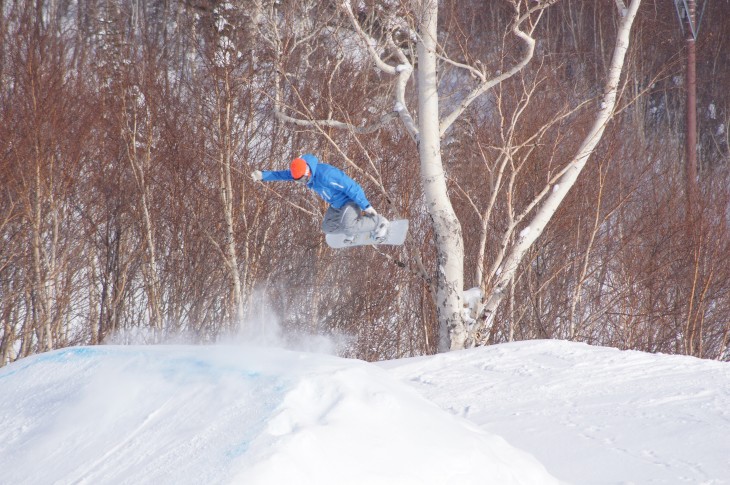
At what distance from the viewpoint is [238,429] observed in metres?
3.27

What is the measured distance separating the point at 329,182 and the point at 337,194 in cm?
38

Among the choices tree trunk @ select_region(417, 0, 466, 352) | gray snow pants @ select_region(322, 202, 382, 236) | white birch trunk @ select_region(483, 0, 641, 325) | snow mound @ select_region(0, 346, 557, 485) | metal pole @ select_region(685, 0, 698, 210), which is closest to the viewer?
snow mound @ select_region(0, 346, 557, 485)

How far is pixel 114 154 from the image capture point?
571 inches

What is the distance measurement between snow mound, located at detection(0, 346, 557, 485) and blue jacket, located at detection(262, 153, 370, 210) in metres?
3.25

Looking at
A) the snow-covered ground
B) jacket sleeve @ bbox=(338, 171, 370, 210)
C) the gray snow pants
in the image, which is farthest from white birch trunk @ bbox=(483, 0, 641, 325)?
the snow-covered ground

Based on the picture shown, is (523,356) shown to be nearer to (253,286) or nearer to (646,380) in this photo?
(646,380)

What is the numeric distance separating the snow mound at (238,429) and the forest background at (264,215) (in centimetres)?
845

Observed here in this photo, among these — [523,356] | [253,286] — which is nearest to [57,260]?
[253,286]

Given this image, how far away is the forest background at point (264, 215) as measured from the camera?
1273 centimetres

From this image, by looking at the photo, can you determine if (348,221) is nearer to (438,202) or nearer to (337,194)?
(337,194)

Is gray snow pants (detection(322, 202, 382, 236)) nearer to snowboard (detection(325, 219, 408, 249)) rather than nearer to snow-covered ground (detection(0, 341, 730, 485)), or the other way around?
snowboard (detection(325, 219, 408, 249))

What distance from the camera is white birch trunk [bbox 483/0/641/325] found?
961 cm

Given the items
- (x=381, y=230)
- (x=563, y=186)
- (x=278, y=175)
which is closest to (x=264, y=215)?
(x=381, y=230)

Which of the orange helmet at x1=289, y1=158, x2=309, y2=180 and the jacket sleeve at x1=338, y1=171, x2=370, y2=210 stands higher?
the orange helmet at x1=289, y1=158, x2=309, y2=180
